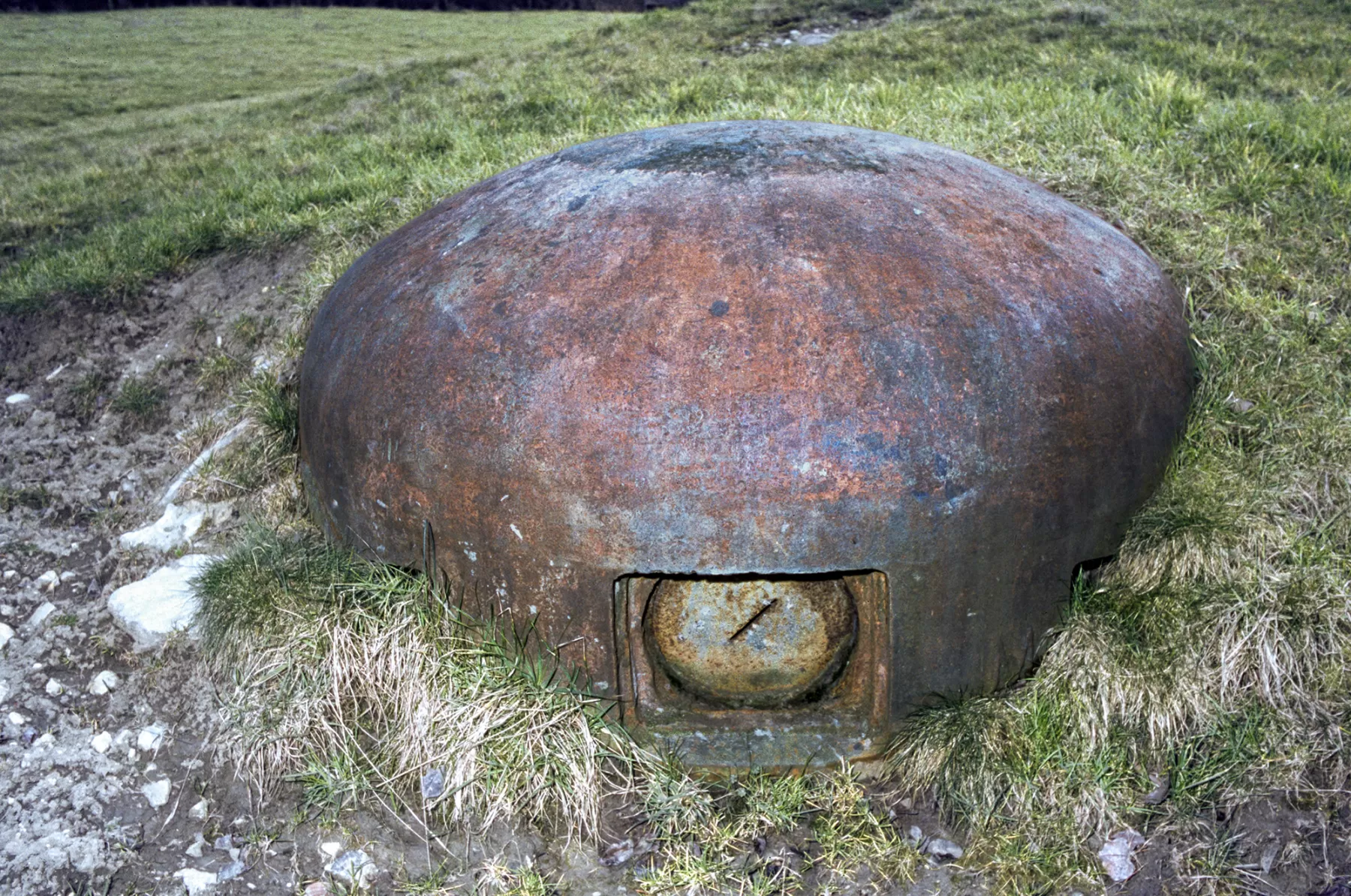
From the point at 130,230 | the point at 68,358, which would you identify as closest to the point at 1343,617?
the point at 68,358

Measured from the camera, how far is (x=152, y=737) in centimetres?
287

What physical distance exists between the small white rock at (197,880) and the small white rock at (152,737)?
51cm

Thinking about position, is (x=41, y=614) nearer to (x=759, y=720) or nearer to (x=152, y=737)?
(x=152, y=737)

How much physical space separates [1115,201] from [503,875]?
3529 millimetres

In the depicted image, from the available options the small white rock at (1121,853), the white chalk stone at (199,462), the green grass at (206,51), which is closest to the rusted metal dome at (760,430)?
the small white rock at (1121,853)

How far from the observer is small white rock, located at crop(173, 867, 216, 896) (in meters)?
2.39

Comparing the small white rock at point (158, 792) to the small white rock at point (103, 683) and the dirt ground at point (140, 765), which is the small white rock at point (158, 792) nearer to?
the dirt ground at point (140, 765)

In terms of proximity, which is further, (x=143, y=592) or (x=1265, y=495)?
(x=143, y=592)

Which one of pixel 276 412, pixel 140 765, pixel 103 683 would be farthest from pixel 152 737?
pixel 276 412

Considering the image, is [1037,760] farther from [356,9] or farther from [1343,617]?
[356,9]

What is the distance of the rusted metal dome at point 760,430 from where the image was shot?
2145mm

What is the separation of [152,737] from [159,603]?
2.00 feet

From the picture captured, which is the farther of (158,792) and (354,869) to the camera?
(158,792)

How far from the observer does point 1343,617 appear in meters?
2.57
